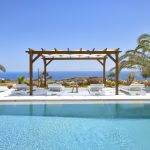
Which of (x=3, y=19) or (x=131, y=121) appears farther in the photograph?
(x=3, y=19)

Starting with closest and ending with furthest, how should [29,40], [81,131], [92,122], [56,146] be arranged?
[56,146], [81,131], [92,122], [29,40]

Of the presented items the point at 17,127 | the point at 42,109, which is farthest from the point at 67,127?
the point at 42,109

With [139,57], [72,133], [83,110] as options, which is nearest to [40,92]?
[83,110]

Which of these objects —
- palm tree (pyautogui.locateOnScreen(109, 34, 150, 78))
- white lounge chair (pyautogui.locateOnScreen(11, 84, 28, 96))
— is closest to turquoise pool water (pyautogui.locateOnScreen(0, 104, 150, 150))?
white lounge chair (pyautogui.locateOnScreen(11, 84, 28, 96))

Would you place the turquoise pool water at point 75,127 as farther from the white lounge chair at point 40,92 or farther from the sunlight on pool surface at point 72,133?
the white lounge chair at point 40,92

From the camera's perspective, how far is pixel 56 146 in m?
8.70

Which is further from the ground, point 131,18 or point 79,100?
point 131,18

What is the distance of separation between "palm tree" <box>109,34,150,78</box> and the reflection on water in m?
9.22

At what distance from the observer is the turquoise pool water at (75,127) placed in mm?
8875

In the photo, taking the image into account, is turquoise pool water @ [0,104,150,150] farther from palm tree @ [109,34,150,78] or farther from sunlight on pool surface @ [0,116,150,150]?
palm tree @ [109,34,150,78]

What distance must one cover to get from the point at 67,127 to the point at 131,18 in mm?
20834

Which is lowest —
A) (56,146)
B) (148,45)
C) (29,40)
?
(56,146)

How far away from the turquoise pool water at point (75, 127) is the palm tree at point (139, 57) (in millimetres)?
9310

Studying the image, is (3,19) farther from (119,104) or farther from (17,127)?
(17,127)
